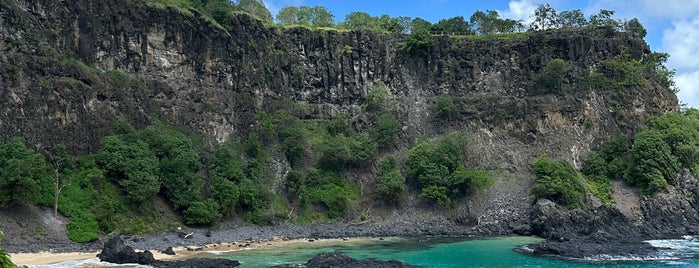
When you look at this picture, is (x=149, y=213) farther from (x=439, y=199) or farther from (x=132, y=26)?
(x=439, y=199)

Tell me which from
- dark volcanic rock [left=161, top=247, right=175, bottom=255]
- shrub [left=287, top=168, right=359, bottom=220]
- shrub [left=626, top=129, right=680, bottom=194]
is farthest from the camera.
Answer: shrub [left=626, top=129, right=680, bottom=194]

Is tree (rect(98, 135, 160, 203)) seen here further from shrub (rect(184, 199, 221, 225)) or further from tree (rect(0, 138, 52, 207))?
tree (rect(0, 138, 52, 207))

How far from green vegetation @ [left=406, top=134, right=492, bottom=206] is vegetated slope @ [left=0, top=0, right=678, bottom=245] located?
2.95 ft

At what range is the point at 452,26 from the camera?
3364 inches

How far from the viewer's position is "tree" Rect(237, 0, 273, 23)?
3226 inches

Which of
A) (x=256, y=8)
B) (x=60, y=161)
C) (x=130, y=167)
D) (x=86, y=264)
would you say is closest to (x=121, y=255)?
(x=86, y=264)

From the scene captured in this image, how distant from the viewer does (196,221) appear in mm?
52312

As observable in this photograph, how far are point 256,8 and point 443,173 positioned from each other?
3694cm

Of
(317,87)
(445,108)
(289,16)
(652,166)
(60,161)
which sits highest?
(289,16)

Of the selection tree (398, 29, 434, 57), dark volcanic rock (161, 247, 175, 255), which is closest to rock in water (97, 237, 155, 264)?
dark volcanic rock (161, 247, 175, 255)

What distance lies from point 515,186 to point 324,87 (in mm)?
27000

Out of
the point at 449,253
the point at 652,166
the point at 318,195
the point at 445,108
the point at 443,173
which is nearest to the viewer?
the point at 449,253

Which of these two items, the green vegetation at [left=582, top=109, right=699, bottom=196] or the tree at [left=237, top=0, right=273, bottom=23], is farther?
the tree at [left=237, top=0, right=273, bottom=23]

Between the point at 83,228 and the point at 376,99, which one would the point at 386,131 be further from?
the point at 83,228
